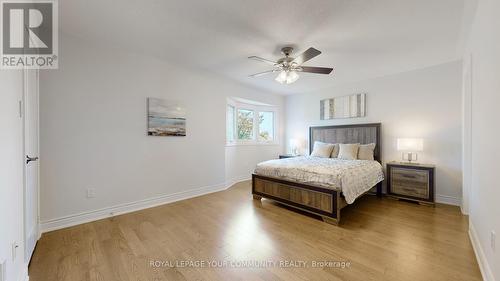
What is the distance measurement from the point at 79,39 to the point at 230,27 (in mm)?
1982

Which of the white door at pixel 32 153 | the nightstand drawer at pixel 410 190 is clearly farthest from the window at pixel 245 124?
the white door at pixel 32 153

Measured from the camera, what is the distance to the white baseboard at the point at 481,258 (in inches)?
59.9

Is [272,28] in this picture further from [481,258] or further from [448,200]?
[448,200]

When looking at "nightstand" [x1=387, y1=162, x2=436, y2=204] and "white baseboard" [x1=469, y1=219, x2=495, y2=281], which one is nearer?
"white baseboard" [x1=469, y1=219, x2=495, y2=281]

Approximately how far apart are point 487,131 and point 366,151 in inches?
98.1

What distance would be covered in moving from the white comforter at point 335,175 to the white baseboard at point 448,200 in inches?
37.6

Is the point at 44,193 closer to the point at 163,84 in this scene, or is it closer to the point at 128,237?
the point at 128,237

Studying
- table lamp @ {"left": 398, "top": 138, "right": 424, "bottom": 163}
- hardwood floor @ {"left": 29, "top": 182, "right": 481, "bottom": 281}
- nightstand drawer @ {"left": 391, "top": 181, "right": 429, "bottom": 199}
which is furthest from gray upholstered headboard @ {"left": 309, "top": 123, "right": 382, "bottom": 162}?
hardwood floor @ {"left": 29, "top": 182, "right": 481, "bottom": 281}

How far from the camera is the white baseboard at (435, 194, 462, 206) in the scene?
131 inches

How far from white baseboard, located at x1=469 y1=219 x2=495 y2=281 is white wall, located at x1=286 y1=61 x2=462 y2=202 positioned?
166 cm

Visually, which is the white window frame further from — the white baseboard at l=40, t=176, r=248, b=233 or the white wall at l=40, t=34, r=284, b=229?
the white baseboard at l=40, t=176, r=248, b=233

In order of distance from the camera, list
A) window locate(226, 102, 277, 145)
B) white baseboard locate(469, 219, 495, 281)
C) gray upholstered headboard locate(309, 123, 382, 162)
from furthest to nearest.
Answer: window locate(226, 102, 277, 145) < gray upholstered headboard locate(309, 123, 382, 162) < white baseboard locate(469, 219, 495, 281)

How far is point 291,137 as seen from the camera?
19.3 feet

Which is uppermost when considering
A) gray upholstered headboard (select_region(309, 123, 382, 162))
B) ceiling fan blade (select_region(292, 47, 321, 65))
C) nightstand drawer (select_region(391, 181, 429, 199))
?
ceiling fan blade (select_region(292, 47, 321, 65))
